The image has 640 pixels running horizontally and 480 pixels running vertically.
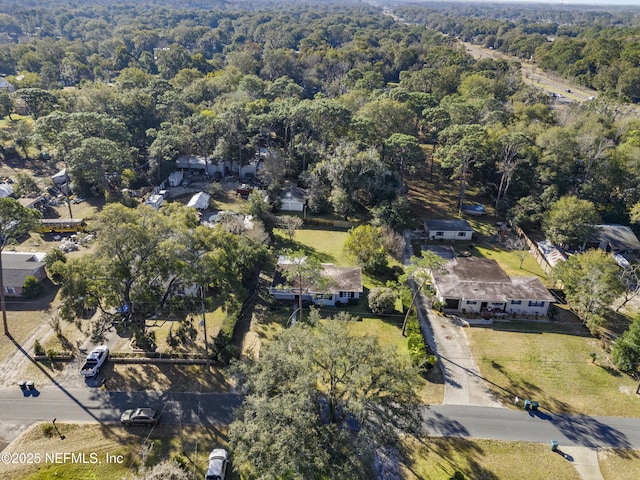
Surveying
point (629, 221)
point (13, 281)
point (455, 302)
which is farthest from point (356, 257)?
point (629, 221)

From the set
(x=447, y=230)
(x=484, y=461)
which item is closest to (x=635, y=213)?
(x=447, y=230)

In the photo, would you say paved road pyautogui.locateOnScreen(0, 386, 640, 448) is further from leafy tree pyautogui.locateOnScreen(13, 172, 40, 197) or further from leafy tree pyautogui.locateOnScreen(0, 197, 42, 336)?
leafy tree pyautogui.locateOnScreen(13, 172, 40, 197)

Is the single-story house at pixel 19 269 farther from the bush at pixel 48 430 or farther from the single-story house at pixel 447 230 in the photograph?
the single-story house at pixel 447 230

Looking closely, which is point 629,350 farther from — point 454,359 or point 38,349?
point 38,349

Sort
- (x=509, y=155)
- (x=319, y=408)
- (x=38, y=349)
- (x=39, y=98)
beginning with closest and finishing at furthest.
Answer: (x=319, y=408) < (x=38, y=349) < (x=509, y=155) < (x=39, y=98)

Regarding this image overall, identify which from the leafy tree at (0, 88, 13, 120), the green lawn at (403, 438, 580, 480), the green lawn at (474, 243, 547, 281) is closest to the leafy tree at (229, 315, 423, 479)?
the green lawn at (403, 438, 580, 480)

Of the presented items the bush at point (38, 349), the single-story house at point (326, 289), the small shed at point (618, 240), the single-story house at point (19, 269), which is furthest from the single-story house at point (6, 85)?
the small shed at point (618, 240)
